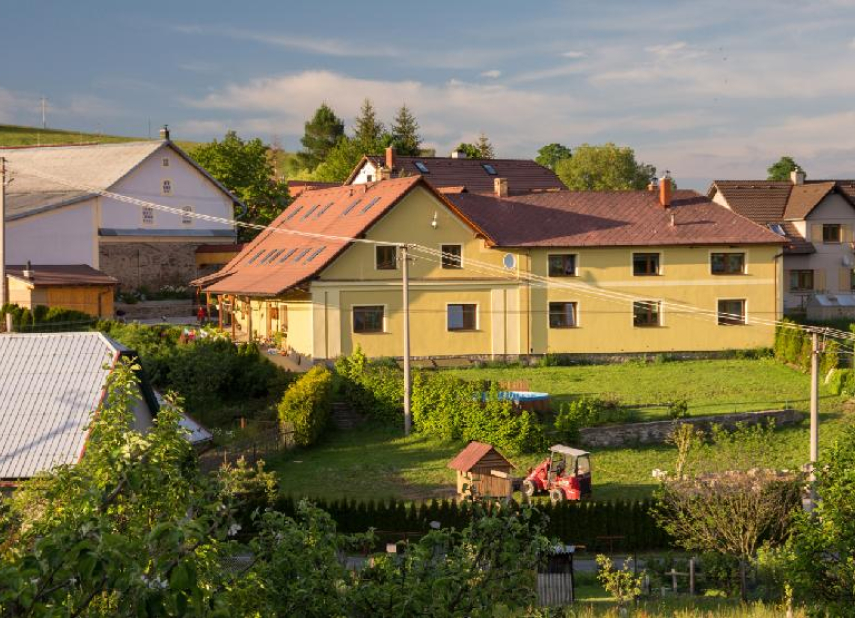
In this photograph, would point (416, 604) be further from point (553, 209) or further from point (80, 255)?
point (80, 255)

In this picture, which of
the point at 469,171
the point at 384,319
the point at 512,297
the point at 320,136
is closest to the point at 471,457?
the point at 384,319

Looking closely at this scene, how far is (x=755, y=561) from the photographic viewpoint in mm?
23656

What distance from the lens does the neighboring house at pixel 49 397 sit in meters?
21.5

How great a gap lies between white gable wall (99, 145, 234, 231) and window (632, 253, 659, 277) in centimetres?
2993

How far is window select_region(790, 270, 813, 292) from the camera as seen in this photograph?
61.7 m

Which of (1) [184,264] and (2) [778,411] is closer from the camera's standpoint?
(2) [778,411]

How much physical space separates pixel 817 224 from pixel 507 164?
1895 centimetres

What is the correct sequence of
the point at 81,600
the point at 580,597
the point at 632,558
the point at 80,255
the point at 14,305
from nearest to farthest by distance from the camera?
the point at 81,600, the point at 580,597, the point at 632,558, the point at 14,305, the point at 80,255

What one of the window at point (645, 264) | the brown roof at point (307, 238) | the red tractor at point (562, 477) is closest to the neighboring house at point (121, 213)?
the brown roof at point (307, 238)

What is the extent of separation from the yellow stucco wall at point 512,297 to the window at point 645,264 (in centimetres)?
21

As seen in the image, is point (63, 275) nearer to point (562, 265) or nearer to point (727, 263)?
point (562, 265)

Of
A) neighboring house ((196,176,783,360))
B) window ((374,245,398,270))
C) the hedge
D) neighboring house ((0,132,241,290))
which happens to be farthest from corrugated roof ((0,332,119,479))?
neighboring house ((0,132,241,290))

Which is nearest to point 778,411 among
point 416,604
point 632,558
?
point 632,558

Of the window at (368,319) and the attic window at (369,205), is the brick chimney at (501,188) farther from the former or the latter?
the window at (368,319)
